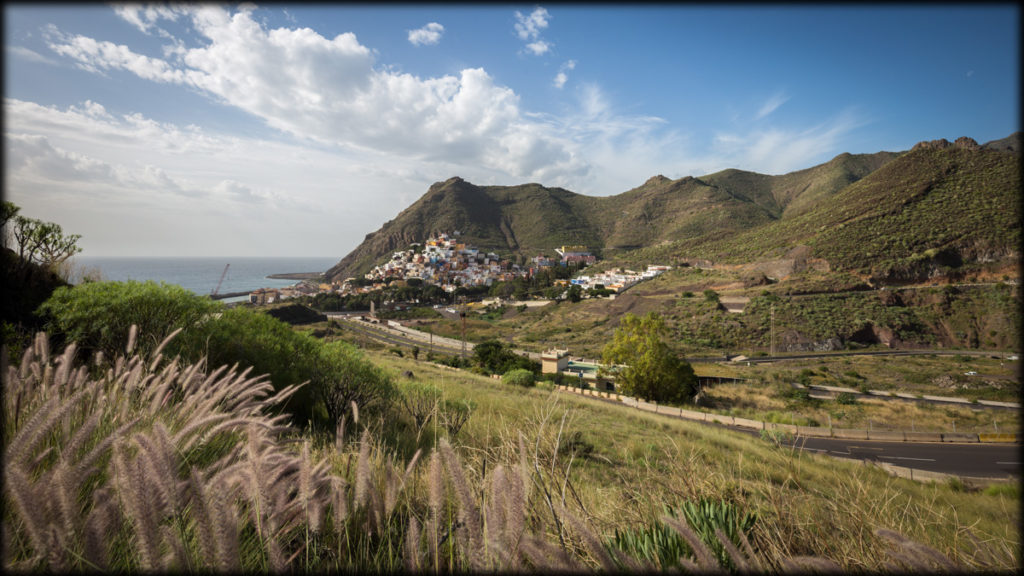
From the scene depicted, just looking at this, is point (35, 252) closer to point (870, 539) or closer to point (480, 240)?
point (870, 539)

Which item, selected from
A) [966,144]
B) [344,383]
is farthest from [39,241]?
[966,144]

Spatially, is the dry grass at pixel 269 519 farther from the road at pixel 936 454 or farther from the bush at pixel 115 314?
the road at pixel 936 454

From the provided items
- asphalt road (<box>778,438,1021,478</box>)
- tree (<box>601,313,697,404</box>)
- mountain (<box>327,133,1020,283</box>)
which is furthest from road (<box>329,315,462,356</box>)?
mountain (<box>327,133,1020,283</box>)

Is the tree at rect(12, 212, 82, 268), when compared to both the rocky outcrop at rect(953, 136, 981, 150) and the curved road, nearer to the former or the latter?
the curved road

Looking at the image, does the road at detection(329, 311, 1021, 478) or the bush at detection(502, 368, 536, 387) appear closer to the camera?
the road at detection(329, 311, 1021, 478)

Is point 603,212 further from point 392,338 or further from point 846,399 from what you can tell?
point 846,399

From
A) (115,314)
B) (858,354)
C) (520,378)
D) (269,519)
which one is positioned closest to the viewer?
(269,519)
